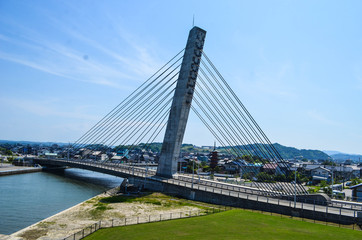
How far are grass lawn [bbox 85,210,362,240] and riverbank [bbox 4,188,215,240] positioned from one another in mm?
6229

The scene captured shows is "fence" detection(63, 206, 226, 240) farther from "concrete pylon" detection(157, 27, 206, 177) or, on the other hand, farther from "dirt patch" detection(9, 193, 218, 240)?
"concrete pylon" detection(157, 27, 206, 177)

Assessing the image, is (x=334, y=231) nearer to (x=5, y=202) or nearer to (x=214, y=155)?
(x=5, y=202)

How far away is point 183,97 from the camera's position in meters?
52.4

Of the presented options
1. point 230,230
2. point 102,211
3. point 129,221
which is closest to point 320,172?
point 230,230

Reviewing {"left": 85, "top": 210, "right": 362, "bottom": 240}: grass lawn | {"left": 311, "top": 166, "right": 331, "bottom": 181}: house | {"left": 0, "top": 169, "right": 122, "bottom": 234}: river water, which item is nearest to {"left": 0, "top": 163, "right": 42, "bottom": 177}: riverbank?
Result: {"left": 0, "top": 169, "right": 122, "bottom": 234}: river water

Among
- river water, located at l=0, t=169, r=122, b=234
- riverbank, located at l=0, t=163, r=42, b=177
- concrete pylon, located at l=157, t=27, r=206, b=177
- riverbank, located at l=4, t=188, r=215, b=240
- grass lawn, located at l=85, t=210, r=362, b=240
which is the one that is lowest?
riverbank, located at l=0, t=163, r=42, b=177

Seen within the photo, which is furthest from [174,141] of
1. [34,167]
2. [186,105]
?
[34,167]

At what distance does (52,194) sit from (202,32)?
148 ft

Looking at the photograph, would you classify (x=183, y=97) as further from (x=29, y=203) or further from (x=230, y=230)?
(x=29, y=203)

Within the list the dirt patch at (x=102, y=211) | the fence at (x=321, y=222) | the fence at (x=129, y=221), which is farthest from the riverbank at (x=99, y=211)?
the fence at (x=321, y=222)

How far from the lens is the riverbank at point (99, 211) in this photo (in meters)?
27.5

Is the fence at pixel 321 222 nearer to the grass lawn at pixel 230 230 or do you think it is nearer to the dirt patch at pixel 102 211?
the grass lawn at pixel 230 230

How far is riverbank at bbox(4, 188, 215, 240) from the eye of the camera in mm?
27500

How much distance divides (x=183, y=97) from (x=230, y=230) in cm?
3177
